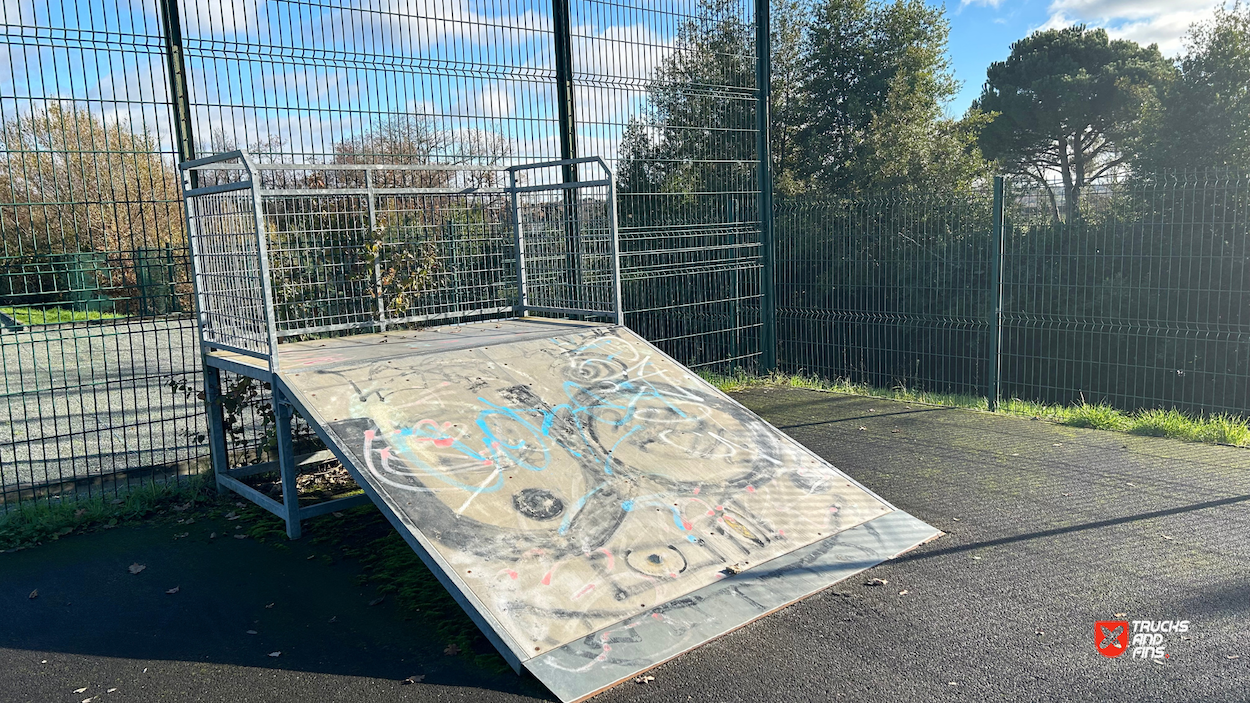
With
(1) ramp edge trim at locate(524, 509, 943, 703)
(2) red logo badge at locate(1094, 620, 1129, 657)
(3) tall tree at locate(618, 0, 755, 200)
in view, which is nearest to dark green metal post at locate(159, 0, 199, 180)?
(3) tall tree at locate(618, 0, 755, 200)

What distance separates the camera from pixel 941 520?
5.07m

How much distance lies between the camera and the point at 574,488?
449 cm

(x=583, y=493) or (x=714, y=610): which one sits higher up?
(x=583, y=493)

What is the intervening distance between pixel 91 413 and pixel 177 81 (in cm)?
325

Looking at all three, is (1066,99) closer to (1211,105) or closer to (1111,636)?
(1211,105)

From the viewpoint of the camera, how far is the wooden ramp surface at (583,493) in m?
3.65

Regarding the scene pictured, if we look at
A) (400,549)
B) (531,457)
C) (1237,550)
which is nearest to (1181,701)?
(1237,550)

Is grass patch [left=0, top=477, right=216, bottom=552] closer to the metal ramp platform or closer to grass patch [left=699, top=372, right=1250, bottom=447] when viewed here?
the metal ramp platform

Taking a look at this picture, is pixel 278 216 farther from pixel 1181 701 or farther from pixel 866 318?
pixel 866 318

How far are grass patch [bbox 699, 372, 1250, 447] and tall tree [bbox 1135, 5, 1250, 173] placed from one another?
12.1m

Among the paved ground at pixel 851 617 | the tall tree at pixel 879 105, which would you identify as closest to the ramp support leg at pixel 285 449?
the paved ground at pixel 851 617

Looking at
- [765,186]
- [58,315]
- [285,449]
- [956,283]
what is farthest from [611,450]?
[956,283]

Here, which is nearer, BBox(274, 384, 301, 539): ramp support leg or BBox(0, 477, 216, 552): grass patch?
BBox(274, 384, 301, 539): ramp support leg

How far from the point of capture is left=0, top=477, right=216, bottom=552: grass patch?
5285 mm
